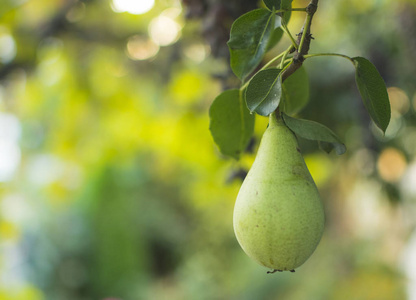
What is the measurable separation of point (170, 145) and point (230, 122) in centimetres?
84

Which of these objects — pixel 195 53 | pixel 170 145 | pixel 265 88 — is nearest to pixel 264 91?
pixel 265 88

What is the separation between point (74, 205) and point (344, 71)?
3418mm

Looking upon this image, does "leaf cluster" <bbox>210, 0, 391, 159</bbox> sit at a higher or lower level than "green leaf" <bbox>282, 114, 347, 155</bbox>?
higher

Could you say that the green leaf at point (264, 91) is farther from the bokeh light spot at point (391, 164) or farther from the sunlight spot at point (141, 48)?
the sunlight spot at point (141, 48)

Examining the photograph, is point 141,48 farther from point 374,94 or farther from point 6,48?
point 374,94

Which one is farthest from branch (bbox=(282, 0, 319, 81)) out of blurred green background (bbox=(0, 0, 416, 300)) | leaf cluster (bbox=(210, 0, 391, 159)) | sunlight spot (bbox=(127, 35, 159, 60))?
sunlight spot (bbox=(127, 35, 159, 60))

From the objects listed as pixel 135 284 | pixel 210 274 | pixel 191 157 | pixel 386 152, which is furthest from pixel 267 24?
pixel 135 284

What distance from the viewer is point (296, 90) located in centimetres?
49

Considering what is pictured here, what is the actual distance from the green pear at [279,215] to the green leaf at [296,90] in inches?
5.9

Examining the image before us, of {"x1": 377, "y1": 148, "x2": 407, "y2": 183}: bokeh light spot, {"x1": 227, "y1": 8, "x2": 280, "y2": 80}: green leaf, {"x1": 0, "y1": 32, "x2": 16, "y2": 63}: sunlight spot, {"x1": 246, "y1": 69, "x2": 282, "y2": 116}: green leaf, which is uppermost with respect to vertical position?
{"x1": 0, "y1": 32, "x2": 16, "y2": 63}: sunlight spot

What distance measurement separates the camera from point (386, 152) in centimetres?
120

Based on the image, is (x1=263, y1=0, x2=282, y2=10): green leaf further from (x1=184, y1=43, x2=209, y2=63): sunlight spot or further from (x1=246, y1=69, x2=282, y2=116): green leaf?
(x1=184, y1=43, x2=209, y2=63): sunlight spot

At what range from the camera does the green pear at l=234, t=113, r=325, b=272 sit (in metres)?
0.33

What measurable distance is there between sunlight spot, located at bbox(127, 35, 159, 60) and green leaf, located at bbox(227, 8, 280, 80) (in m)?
1.18
